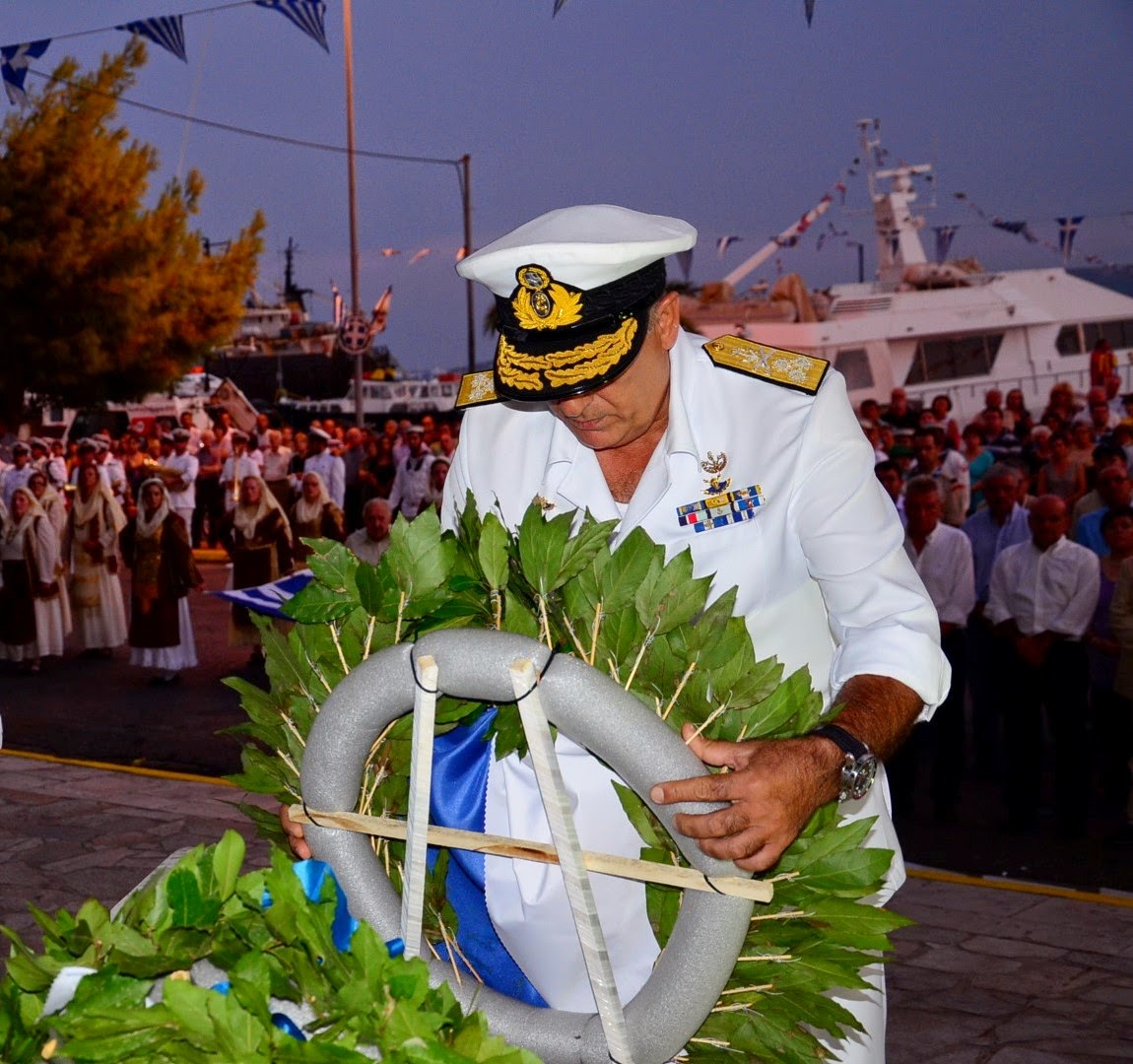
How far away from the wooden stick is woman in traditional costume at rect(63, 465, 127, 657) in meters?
11.8

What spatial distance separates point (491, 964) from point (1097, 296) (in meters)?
23.2

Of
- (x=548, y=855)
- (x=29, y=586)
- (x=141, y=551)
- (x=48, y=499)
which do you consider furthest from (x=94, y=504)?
(x=548, y=855)

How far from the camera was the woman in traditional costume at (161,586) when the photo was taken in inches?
471

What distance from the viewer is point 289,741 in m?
2.40

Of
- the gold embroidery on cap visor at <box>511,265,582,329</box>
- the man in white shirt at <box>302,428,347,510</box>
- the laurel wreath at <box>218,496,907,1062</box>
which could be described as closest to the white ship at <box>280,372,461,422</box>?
the man in white shirt at <box>302,428,347,510</box>

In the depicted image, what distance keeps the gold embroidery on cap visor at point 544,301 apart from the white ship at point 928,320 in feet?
69.5

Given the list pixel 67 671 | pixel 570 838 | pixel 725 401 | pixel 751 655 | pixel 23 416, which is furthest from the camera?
pixel 23 416

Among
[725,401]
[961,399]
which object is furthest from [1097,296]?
[725,401]

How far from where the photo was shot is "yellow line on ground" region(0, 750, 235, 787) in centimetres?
856

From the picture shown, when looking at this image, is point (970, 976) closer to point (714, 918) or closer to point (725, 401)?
point (725, 401)

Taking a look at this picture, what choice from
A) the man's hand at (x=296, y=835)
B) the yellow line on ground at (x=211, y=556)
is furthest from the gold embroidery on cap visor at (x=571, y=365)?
the yellow line on ground at (x=211, y=556)

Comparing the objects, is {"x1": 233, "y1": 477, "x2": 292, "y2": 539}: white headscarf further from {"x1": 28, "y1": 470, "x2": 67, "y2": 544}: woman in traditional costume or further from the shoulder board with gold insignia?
the shoulder board with gold insignia

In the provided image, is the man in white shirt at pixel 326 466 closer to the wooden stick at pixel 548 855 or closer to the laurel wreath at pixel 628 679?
the laurel wreath at pixel 628 679

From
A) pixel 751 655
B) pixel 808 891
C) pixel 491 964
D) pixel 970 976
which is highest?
pixel 751 655
